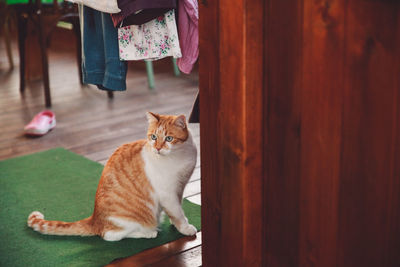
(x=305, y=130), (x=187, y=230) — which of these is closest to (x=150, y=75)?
(x=187, y=230)

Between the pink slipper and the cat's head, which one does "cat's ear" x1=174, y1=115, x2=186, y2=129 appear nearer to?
the cat's head

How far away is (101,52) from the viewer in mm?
1885

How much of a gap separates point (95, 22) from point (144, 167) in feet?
1.90

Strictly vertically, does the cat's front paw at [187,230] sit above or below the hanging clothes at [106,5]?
below

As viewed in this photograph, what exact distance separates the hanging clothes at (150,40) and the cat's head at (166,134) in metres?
0.31

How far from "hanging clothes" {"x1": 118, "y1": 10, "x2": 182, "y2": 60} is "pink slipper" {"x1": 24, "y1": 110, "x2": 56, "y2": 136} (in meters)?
1.69

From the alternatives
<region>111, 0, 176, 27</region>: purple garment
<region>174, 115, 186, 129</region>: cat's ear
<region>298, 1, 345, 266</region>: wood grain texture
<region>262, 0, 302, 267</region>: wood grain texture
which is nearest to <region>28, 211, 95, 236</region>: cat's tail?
<region>174, 115, 186, 129</region>: cat's ear

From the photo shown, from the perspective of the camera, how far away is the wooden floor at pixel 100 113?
6.47 ft

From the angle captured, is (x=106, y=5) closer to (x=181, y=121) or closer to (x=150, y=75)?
(x=181, y=121)

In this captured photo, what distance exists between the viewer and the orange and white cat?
197 cm

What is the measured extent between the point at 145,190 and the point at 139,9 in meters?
0.73

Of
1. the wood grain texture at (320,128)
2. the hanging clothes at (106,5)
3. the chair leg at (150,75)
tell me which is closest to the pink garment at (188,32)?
the hanging clothes at (106,5)

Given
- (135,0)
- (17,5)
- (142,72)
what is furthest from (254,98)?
(142,72)

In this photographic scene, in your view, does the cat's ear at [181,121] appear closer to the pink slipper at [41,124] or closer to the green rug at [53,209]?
the green rug at [53,209]
